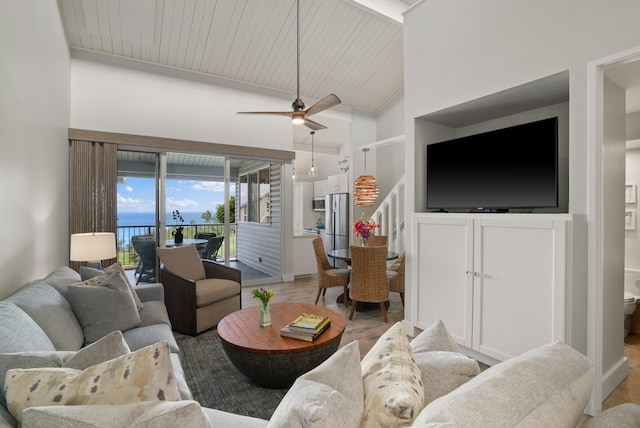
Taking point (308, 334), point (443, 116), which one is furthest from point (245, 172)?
point (308, 334)

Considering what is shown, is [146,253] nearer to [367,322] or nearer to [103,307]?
[103,307]

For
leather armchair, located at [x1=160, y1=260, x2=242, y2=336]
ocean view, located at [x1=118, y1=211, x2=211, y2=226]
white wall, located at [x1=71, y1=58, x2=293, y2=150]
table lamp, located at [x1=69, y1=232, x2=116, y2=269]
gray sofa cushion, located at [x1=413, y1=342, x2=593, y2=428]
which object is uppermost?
white wall, located at [x1=71, y1=58, x2=293, y2=150]

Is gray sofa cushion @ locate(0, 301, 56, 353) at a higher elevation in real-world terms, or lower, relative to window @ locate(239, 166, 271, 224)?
lower

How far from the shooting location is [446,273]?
3.05m

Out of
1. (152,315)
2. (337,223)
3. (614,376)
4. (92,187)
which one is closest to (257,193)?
(337,223)

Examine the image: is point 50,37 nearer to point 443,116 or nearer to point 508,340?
point 443,116

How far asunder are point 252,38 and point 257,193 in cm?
271

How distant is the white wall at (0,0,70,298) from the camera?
6.16 ft

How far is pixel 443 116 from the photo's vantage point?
11.0 ft

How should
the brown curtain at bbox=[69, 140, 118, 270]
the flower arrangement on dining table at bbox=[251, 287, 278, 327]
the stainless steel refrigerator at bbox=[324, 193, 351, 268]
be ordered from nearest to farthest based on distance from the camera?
the flower arrangement on dining table at bbox=[251, 287, 278, 327] < the brown curtain at bbox=[69, 140, 118, 270] < the stainless steel refrigerator at bbox=[324, 193, 351, 268]

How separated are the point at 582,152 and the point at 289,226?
14.9ft

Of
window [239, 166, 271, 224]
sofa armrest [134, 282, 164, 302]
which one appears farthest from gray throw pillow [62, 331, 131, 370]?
window [239, 166, 271, 224]

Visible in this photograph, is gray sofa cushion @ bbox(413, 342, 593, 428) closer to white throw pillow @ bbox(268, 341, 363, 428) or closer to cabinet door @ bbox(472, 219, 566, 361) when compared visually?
white throw pillow @ bbox(268, 341, 363, 428)

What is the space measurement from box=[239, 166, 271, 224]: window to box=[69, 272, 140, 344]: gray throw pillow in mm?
3911
